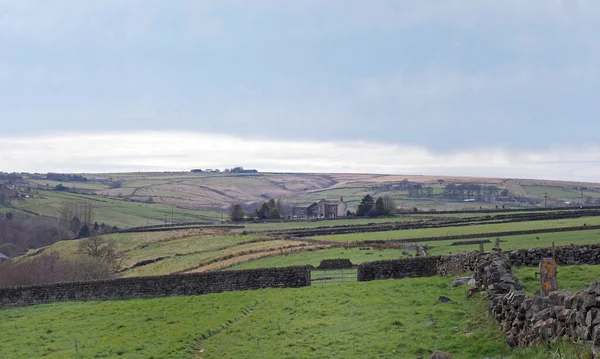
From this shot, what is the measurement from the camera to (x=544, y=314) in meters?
11.9

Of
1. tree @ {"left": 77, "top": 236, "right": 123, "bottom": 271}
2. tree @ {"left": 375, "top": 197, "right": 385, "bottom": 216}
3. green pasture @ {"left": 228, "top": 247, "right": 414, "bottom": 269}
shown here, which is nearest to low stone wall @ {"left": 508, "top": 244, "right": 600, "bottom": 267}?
green pasture @ {"left": 228, "top": 247, "right": 414, "bottom": 269}

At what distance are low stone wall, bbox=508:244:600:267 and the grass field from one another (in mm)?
3128

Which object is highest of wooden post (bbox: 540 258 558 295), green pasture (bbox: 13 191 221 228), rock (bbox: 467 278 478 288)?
wooden post (bbox: 540 258 558 295)

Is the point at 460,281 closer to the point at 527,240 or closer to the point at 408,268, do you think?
the point at 408,268

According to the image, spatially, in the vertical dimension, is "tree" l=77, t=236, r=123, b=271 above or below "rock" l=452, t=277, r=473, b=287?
below

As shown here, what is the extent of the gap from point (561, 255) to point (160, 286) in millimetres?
19261

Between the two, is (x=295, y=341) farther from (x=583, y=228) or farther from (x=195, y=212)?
(x=195, y=212)

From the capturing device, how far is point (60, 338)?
23766mm

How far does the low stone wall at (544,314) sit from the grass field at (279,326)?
53cm

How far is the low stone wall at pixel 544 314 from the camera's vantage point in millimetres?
10172

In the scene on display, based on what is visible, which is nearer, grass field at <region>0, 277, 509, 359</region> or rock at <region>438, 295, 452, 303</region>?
grass field at <region>0, 277, 509, 359</region>

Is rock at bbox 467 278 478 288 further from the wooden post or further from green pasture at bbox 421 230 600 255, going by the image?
green pasture at bbox 421 230 600 255

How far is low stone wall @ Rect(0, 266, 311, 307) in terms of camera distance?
3152 centimetres

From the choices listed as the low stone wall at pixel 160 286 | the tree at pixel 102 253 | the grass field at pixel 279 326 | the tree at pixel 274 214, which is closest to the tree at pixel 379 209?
the tree at pixel 274 214
